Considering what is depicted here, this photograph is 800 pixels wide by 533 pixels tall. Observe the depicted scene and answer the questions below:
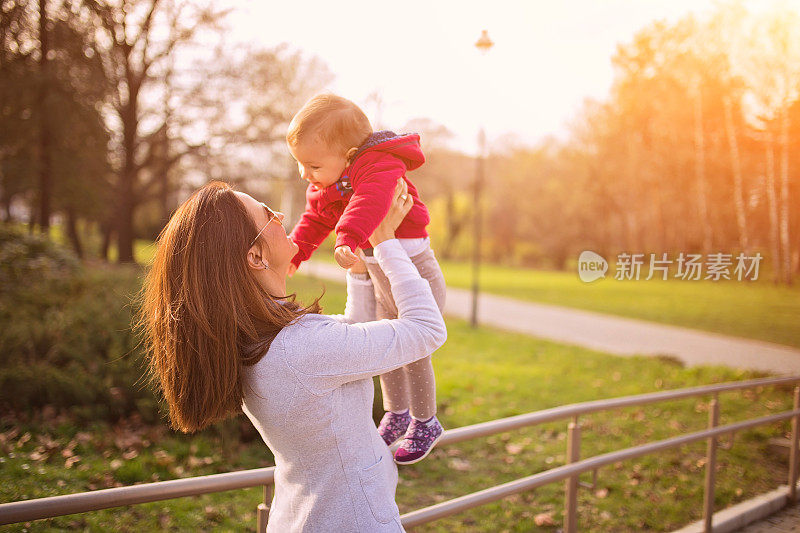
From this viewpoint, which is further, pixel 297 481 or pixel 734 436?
pixel 734 436

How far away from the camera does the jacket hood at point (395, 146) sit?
1344 millimetres

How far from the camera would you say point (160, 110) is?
15.1 meters

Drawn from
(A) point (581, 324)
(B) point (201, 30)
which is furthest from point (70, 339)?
(B) point (201, 30)

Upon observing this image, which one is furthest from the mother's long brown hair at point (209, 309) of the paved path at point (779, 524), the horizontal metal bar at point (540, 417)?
the paved path at point (779, 524)

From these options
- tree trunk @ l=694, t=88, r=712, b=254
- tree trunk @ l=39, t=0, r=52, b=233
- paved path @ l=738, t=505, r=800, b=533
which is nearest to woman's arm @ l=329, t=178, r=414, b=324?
paved path @ l=738, t=505, r=800, b=533

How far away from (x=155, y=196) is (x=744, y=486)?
1738 centimetres

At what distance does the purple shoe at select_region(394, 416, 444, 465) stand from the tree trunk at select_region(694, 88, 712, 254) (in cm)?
554

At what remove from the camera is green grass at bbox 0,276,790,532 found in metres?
3.38

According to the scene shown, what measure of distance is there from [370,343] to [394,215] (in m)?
0.34

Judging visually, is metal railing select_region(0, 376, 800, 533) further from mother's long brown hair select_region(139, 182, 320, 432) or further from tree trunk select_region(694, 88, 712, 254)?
tree trunk select_region(694, 88, 712, 254)

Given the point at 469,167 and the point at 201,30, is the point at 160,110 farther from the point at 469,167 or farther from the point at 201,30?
the point at 469,167

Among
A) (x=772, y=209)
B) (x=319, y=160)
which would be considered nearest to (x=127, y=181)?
(x=772, y=209)

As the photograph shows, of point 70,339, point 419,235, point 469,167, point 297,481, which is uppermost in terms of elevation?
point 469,167

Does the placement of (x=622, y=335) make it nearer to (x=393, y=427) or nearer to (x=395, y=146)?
(x=393, y=427)
